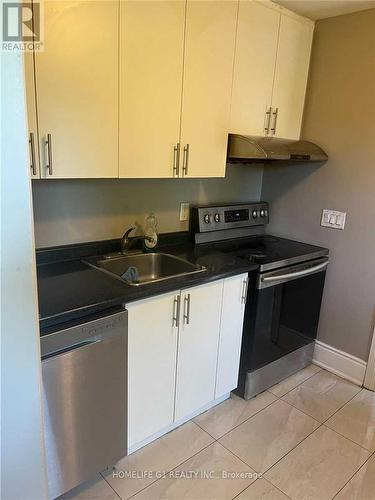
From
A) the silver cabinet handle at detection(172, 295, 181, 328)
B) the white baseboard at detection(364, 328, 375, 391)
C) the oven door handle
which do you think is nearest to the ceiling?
the oven door handle

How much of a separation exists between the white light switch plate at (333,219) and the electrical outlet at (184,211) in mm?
958

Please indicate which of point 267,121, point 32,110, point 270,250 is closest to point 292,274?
point 270,250

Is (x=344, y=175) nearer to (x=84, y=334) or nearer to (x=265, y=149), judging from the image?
(x=265, y=149)

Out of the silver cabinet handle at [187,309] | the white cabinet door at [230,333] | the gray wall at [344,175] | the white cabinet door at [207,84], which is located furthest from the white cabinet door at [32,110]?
the gray wall at [344,175]

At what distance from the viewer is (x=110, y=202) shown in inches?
80.4

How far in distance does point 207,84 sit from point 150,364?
1.44m

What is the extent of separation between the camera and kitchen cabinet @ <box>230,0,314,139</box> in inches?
78.4

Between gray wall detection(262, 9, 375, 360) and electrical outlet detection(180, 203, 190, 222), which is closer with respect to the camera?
gray wall detection(262, 9, 375, 360)

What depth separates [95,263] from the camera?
1.90m

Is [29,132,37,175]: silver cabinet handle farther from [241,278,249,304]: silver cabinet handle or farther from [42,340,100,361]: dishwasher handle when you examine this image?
[241,278,249,304]: silver cabinet handle

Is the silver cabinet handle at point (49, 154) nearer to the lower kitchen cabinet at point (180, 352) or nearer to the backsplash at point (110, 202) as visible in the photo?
the backsplash at point (110, 202)

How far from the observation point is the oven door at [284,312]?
2104 mm

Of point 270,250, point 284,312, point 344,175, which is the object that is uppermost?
point 344,175

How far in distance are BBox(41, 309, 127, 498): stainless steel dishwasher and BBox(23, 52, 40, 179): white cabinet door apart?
0.65m
